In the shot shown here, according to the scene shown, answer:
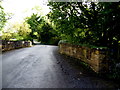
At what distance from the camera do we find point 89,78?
17.2 feet

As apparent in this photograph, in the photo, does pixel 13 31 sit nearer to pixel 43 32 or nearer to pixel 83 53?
pixel 43 32

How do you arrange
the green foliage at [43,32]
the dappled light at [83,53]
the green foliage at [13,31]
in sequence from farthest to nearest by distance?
1. the green foliage at [43,32]
2. the green foliage at [13,31]
3. the dappled light at [83,53]

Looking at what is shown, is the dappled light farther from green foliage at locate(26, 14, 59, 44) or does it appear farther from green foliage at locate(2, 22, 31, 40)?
green foliage at locate(26, 14, 59, 44)

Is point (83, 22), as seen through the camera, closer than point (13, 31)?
Yes

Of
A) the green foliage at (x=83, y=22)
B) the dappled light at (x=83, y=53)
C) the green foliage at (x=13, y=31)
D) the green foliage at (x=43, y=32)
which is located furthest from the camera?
the green foliage at (x=43, y=32)

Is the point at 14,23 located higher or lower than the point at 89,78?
higher

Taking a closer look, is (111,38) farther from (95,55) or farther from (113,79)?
(113,79)

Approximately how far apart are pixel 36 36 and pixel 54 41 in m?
9.13

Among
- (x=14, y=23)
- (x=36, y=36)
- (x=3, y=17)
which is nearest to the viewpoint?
(x=3, y=17)

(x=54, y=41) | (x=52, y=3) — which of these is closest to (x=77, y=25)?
(x=52, y=3)

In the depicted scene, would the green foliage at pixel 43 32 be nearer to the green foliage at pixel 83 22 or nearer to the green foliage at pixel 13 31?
the green foliage at pixel 13 31

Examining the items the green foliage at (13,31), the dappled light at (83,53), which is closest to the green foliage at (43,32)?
the green foliage at (13,31)

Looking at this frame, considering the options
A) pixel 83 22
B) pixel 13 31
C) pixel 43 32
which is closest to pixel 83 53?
pixel 83 22

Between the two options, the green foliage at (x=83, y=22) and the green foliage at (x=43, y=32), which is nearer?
the green foliage at (x=83, y=22)
